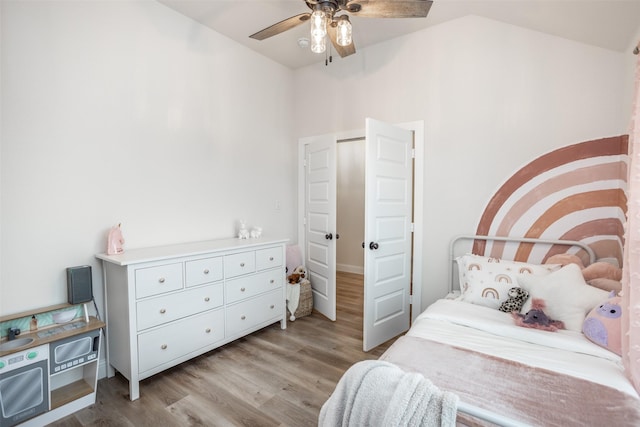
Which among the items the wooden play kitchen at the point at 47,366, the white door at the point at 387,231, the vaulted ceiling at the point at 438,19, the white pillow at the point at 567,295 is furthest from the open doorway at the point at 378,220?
the wooden play kitchen at the point at 47,366

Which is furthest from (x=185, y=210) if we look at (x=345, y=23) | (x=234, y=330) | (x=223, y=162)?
(x=345, y=23)

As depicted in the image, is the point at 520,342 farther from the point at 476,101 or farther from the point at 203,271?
the point at 203,271

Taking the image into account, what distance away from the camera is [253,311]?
9.39 ft

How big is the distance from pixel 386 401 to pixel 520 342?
1.04m

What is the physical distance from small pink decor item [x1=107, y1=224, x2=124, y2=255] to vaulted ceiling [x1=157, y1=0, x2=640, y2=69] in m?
1.94

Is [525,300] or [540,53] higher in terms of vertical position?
[540,53]

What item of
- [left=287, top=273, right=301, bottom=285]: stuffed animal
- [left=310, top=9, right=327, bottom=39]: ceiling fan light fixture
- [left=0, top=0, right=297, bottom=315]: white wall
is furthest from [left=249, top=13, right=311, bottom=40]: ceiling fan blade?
[left=287, top=273, right=301, bottom=285]: stuffed animal

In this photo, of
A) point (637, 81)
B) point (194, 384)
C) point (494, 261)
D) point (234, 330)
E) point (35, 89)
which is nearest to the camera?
point (637, 81)

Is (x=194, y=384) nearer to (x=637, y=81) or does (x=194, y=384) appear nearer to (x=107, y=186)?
(x=107, y=186)

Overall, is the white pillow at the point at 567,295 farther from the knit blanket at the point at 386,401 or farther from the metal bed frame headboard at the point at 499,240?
the knit blanket at the point at 386,401

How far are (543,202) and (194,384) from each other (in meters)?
3.00

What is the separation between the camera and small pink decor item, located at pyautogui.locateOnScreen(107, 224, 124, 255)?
220 cm

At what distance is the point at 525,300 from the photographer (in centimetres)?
203

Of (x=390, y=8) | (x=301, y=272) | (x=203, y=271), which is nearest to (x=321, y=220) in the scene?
(x=301, y=272)
